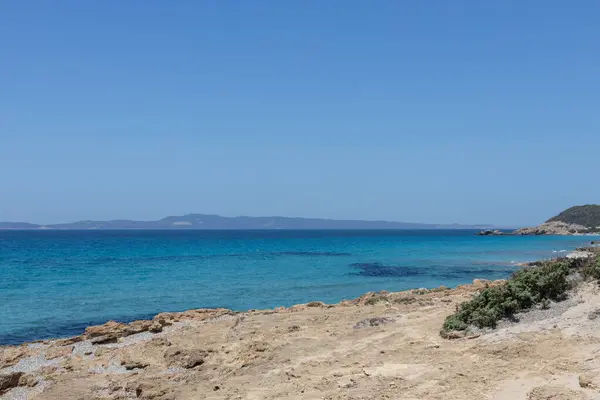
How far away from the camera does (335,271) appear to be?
159 feet

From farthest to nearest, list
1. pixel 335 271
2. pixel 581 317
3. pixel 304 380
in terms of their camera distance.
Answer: pixel 335 271
pixel 581 317
pixel 304 380

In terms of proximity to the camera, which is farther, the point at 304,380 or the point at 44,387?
the point at 44,387

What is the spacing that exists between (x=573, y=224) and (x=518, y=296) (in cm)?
16589

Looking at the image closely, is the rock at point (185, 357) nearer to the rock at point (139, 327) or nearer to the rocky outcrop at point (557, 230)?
the rock at point (139, 327)

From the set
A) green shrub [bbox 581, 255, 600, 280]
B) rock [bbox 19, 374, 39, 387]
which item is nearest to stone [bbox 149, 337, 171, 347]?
rock [bbox 19, 374, 39, 387]

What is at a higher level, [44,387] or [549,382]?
[549,382]

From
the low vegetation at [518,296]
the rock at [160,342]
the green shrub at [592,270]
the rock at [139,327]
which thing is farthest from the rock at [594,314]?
the rock at [139,327]

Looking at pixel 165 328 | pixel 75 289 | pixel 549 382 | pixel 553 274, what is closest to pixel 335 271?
pixel 75 289

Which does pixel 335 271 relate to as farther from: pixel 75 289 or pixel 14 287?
pixel 14 287

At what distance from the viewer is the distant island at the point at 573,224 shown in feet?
479

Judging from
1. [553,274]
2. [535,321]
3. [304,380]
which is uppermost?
[553,274]

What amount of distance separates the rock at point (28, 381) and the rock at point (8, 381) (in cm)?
9

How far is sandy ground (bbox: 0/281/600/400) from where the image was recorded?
9.49m

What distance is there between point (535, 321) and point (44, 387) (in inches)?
470
